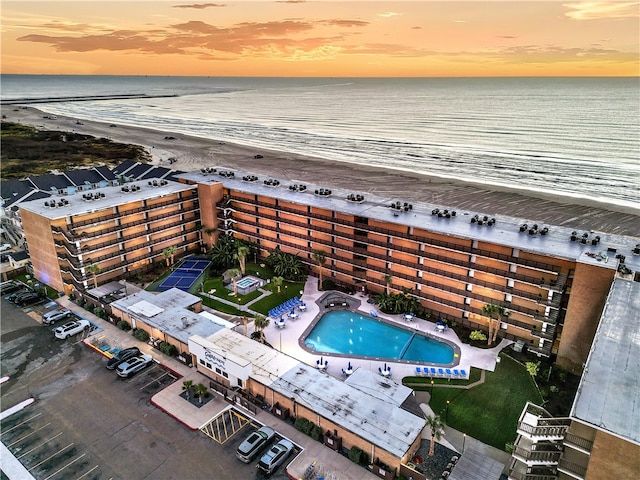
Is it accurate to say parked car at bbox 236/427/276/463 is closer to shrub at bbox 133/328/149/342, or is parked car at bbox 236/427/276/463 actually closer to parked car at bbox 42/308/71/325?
shrub at bbox 133/328/149/342

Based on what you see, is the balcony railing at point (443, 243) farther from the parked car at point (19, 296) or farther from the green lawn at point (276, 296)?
the parked car at point (19, 296)

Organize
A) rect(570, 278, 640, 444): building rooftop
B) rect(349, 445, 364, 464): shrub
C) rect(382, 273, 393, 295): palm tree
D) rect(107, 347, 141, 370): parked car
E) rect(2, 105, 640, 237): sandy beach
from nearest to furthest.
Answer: rect(570, 278, 640, 444): building rooftop, rect(349, 445, 364, 464): shrub, rect(107, 347, 141, 370): parked car, rect(382, 273, 393, 295): palm tree, rect(2, 105, 640, 237): sandy beach

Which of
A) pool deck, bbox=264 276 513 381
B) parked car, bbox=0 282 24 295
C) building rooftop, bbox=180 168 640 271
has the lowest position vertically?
pool deck, bbox=264 276 513 381

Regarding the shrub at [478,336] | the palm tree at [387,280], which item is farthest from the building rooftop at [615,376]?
the palm tree at [387,280]

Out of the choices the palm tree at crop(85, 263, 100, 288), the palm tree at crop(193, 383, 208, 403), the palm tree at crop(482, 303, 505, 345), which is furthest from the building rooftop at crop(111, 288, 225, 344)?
the palm tree at crop(482, 303, 505, 345)

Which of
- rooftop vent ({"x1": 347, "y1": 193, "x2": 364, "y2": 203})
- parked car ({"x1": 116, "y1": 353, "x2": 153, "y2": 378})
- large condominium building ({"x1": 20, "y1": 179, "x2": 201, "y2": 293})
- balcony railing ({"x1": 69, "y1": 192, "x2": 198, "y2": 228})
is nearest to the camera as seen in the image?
parked car ({"x1": 116, "y1": 353, "x2": 153, "y2": 378})

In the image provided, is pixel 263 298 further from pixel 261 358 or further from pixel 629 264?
pixel 629 264

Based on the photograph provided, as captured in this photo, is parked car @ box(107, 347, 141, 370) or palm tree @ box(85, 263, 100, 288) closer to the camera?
parked car @ box(107, 347, 141, 370)

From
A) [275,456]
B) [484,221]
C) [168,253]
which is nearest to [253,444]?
[275,456]
